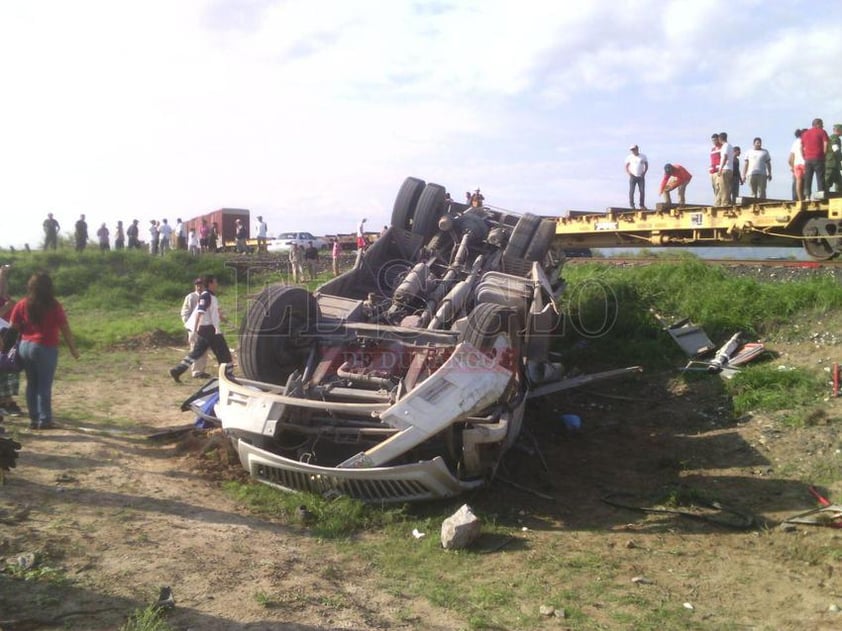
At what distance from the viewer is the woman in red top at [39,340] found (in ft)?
21.7

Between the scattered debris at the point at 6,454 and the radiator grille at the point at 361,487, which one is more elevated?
the scattered debris at the point at 6,454

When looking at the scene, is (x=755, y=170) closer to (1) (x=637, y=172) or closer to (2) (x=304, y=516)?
(1) (x=637, y=172)

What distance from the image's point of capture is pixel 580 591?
14.4 feet

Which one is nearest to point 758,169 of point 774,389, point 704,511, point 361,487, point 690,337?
point 690,337

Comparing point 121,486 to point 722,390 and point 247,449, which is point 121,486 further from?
point 722,390

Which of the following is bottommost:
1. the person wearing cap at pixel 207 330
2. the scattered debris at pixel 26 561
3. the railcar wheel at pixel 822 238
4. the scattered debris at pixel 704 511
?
the scattered debris at pixel 704 511

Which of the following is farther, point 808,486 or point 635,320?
point 635,320

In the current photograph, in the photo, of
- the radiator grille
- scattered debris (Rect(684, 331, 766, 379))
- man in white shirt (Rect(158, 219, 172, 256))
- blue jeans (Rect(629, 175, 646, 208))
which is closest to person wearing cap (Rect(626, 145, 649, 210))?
blue jeans (Rect(629, 175, 646, 208))

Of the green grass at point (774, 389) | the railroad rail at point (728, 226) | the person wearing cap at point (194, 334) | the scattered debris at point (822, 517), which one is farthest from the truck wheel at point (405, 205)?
the scattered debris at point (822, 517)

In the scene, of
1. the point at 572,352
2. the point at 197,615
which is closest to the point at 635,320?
the point at 572,352

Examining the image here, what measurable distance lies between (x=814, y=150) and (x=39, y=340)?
9.80 metres

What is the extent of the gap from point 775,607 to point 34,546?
4.08 metres

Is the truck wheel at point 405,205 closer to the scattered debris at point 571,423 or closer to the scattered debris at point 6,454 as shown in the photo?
the scattered debris at point 571,423

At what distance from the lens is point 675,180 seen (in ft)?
43.5
